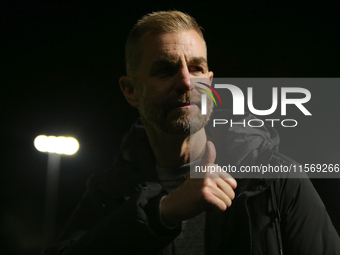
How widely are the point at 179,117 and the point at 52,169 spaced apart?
1.82 meters

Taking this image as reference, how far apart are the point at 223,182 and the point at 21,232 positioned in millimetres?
3182

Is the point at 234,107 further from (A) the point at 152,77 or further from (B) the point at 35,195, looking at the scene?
(B) the point at 35,195

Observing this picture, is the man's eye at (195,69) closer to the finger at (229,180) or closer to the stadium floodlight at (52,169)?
the finger at (229,180)

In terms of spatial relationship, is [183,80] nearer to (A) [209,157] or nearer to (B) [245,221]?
(A) [209,157]

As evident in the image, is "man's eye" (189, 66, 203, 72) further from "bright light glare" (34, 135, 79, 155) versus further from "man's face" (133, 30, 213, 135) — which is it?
"bright light glare" (34, 135, 79, 155)

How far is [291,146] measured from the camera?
111 centimetres

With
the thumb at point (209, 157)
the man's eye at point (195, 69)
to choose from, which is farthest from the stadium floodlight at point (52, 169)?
the thumb at point (209, 157)

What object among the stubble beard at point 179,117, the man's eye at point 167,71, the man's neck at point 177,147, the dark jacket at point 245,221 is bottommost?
the dark jacket at point 245,221

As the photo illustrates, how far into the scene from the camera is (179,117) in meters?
0.84

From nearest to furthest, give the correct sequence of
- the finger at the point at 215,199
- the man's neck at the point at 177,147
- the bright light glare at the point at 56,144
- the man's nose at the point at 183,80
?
the finger at the point at 215,199 < the man's nose at the point at 183,80 < the man's neck at the point at 177,147 < the bright light glare at the point at 56,144

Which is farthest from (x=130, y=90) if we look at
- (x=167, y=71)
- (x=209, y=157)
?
(x=209, y=157)

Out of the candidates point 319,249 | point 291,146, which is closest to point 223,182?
point 319,249

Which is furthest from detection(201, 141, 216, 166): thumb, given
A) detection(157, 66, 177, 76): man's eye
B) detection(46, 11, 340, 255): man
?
detection(157, 66, 177, 76): man's eye

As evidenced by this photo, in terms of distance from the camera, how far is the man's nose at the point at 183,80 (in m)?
0.84
